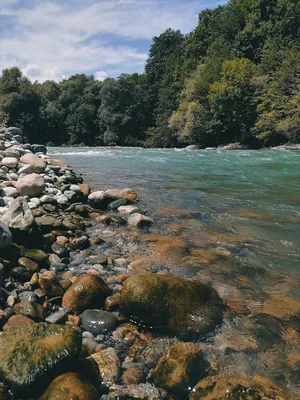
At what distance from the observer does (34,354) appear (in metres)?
2.65

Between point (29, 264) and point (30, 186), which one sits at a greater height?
point (30, 186)

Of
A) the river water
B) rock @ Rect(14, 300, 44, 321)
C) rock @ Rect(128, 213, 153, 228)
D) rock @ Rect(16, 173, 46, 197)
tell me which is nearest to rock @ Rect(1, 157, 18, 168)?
rock @ Rect(16, 173, 46, 197)

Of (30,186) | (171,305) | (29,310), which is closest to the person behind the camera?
(29,310)

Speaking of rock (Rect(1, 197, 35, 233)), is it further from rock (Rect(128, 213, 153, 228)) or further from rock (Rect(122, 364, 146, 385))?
rock (Rect(122, 364, 146, 385))

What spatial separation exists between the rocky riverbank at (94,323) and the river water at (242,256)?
0.88ft

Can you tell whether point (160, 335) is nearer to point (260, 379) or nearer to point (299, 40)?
point (260, 379)

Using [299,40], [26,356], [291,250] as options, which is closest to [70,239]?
[26,356]

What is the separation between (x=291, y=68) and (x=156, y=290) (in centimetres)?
3578

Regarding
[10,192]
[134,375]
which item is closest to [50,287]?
[134,375]

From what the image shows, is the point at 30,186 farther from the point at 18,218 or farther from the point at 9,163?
the point at 18,218

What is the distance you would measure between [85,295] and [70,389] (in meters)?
1.50

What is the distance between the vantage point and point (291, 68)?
33125mm

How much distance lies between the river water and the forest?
24594mm

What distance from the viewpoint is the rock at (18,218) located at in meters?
5.27
